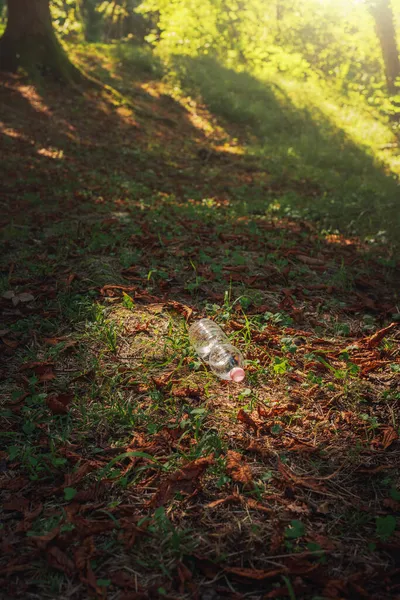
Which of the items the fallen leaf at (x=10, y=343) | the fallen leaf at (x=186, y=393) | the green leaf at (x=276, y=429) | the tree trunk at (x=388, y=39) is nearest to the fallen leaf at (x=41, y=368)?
the fallen leaf at (x=10, y=343)

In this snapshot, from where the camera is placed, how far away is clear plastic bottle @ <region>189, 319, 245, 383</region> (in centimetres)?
298

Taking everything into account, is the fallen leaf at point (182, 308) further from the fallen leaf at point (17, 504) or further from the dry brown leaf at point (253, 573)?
the dry brown leaf at point (253, 573)

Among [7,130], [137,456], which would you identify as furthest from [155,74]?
[137,456]

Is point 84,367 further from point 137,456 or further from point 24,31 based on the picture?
point 24,31

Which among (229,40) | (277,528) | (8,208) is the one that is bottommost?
(8,208)

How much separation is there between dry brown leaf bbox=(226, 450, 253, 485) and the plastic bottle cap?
62 centimetres

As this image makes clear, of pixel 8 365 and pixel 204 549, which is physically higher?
pixel 204 549

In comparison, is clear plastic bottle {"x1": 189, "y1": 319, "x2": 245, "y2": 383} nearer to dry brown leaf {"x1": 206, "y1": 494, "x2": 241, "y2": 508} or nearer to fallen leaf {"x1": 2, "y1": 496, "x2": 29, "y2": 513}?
dry brown leaf {"x1": 206, "y1": 494, "x2": 241, "y2": 508}

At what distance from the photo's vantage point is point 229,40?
592 inches

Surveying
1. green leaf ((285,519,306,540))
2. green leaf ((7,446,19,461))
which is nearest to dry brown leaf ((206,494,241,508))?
green leaf ((285,519,306,540))

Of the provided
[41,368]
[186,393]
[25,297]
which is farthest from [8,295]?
[186,393]

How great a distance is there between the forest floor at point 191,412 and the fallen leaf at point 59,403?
12 mm

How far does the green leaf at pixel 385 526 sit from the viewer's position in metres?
1.95

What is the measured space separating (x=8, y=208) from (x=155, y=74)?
970 centimetres
